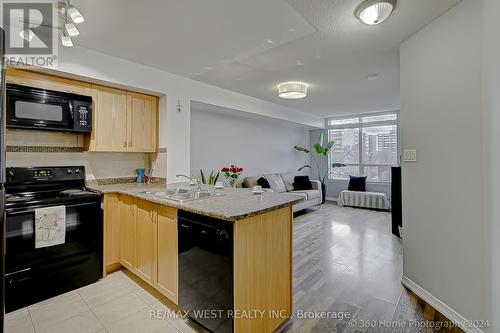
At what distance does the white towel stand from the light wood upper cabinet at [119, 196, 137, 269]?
53cm

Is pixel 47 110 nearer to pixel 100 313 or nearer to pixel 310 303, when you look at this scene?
pixel 100 313

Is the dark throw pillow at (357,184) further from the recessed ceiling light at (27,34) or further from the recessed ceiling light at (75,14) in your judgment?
the recessed ceiling light at (27,34)

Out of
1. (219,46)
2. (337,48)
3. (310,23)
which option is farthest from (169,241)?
(337,48)

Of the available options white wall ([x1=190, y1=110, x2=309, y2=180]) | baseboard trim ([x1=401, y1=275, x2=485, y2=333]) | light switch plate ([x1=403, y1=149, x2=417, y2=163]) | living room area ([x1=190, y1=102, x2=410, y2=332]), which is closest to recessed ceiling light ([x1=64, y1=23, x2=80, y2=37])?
living room area ([x1=190, y1=102, x2=410, y2=332])

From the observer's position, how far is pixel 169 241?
6.34 ft

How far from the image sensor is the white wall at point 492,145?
1.51 m

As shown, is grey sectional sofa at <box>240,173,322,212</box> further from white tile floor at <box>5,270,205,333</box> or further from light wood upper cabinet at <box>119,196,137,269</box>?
white tile floor at <box>5,270,205,333</box>

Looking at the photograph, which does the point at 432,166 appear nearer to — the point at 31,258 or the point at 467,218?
the point at 467,218

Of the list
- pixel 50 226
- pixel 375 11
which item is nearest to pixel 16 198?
pixel 50 226

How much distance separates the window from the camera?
6.17 meters

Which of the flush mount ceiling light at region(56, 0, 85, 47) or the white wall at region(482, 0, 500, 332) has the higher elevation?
the flush mount ceiling light at region(56, 0, 85, 47)

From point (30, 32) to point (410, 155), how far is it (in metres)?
3.70

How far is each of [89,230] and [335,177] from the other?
6.48 meters

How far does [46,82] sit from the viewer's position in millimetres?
2350
